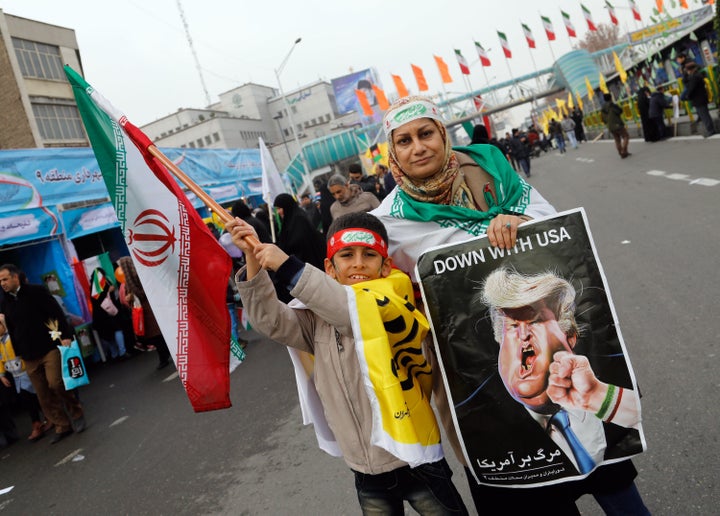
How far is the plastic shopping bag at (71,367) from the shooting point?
6.07m

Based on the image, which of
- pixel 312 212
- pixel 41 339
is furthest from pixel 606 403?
pixel 312 212

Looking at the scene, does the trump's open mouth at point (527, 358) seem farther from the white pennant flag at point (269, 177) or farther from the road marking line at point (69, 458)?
the white pennant flag at point (269, 177)

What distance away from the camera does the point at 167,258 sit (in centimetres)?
270

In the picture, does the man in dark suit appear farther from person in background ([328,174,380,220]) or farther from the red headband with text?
the red headband with text

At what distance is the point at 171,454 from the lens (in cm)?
493

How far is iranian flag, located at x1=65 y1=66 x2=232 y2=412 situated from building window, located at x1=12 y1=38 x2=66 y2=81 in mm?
35384

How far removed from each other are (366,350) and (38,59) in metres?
38.2

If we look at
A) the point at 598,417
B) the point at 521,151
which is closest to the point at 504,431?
the point at 598,417

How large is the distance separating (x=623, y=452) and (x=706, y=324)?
2.82m

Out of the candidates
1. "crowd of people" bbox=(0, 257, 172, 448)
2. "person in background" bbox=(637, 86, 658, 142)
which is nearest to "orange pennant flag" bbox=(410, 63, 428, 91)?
"person in background" bbox=(637, 86, 658, 142)

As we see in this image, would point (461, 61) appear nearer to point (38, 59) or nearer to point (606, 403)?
point (38, 59)

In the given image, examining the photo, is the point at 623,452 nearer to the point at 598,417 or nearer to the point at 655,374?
the point at 598,417

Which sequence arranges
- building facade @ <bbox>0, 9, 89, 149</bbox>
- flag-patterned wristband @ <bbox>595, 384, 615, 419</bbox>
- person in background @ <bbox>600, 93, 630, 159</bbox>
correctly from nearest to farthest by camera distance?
flag-patterned wristband @ <bbox>595, 384, 615, 419</bbox>, person in background @ <bbox>600, 93, 630, 159</bbox>, building facade @ <bbox>0, 9, 89, 149</bbox>

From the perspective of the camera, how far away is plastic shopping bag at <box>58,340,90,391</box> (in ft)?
19.9
